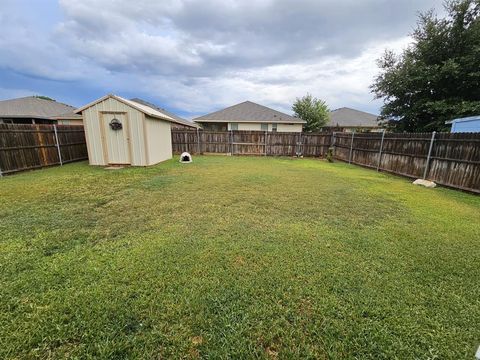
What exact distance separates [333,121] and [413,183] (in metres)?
24.3

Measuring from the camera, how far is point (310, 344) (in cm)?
172

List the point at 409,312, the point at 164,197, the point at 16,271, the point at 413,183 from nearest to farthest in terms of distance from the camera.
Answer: the point at 409,312, the point at 16,271, the point at 164,197, the point at 413,183

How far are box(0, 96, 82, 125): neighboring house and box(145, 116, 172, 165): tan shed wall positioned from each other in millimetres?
12919

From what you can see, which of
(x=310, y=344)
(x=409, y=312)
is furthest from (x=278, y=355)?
(x=409, y=312)

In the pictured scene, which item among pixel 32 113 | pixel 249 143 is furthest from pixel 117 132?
pixel 32 113

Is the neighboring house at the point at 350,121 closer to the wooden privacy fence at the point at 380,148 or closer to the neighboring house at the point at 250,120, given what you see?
the neighboring house at the point at 250,120

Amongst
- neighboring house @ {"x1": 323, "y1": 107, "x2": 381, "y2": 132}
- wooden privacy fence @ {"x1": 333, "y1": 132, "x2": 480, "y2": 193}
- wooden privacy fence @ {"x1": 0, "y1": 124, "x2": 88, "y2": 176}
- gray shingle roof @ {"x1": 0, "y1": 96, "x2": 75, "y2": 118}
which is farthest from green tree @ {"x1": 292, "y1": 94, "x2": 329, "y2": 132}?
gray shingle roof @ {"x1": 0, "y1": 96, "x2": 75, "y2": 118}

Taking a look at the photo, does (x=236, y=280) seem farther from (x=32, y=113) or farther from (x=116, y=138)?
(x=32, y=113)

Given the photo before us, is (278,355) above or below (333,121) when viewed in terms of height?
below

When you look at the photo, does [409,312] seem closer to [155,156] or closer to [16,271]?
[16,271]

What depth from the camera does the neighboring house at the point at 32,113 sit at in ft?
64.1

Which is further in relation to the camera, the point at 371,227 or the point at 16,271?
the point at 371,227

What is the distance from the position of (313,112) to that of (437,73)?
13413mm

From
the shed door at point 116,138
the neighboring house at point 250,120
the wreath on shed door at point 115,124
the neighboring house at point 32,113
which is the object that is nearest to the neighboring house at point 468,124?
the shed door at point 116,138
